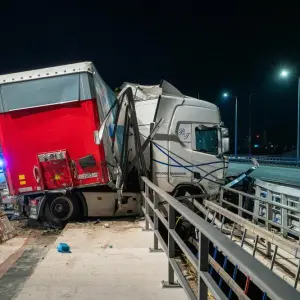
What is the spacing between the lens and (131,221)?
28.7 ft

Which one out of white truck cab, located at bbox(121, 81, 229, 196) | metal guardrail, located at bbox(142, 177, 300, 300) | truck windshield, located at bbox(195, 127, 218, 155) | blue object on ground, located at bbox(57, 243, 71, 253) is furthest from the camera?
truck windshield, located at bbox(195, 127, 218, 155)

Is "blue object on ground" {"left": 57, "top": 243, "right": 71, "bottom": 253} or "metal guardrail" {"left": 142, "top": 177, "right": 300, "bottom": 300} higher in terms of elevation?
"metal guardrail" {"left": 142, "top": 177, "right": 300, "bottom": 300}

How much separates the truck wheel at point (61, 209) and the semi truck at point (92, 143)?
0.02 meters

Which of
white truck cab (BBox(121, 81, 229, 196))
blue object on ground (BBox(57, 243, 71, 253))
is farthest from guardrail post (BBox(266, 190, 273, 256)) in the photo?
blue object on ground (BBox(57, 243, 71, 253))

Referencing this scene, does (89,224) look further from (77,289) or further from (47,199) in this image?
(77,289)

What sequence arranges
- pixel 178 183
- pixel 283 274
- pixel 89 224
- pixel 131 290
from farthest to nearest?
1. pixel 178 183
2. pixel 89 224
3. pixel 283 274
4. pixel 131 290

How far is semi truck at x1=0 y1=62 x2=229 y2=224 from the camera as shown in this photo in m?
7.86

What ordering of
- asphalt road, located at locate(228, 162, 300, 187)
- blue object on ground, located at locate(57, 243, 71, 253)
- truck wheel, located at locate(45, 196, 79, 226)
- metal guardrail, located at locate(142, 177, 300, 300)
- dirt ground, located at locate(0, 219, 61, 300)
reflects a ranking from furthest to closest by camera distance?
asphalt road, located at locate(228, 162, 300, 187) < truck wheel, located at locate(45, 196, 79, 226) < blue object on ground, located at locate(57, 243, 71, 253) < dirt ground, located at locate(0, 219, 61, 300) < metal guardrail, located at locate(142, 177, 300, 300)

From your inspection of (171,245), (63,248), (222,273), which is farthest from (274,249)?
(63,248)

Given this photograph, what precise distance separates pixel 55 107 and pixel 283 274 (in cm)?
538

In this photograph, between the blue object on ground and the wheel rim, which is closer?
the blue object on ground

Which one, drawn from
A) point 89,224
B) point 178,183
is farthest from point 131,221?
point 178,183

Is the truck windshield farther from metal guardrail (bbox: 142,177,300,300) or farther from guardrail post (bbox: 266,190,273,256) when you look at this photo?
metal guardrail (bbox: 142,177,300,300)

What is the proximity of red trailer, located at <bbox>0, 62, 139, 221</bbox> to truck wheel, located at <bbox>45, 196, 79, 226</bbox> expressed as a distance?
0.61 meters
